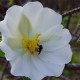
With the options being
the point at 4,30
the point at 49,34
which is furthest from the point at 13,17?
the point at 49,34

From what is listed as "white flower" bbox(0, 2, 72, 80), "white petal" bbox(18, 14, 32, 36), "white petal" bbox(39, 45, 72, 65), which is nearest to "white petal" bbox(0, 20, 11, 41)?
"white flower" bbox(0, 2, 72, 80)

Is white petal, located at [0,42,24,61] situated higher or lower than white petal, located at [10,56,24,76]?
higher

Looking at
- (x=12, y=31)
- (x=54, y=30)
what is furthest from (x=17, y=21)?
(x=54, y=30)

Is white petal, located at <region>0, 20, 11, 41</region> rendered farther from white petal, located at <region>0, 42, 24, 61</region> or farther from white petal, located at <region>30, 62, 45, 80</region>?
white petal, located at <region>30, 62, 45, 80</region>

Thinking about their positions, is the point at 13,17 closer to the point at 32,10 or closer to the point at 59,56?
the point at 32,10

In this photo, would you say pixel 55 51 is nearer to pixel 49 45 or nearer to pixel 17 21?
pixel 49 45

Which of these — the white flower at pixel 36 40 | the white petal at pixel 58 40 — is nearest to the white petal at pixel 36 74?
the white flower at pixel 36 40

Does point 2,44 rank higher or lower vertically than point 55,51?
higher
